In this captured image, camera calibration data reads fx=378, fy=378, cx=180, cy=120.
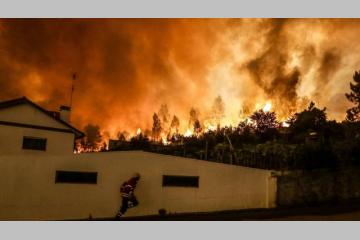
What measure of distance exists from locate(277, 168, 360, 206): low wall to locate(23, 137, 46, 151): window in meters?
13.1

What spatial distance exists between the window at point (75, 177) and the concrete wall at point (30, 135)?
250 cm

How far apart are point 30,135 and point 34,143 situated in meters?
0.49

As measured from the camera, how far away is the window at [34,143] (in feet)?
65.9

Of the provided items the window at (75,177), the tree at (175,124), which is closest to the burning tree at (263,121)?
the tree at (175,124)

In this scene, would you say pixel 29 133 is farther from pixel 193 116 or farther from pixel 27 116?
pixel 193 116

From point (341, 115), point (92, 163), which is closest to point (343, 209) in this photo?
point (92, 163)

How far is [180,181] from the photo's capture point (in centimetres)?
1873

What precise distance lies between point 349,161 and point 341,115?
16.0 metres

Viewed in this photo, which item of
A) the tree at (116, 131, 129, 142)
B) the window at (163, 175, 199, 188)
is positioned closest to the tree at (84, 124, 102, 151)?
the tree at (116, 131, 129, 142)

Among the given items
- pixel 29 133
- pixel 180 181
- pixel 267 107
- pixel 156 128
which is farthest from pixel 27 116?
pixel 267 107

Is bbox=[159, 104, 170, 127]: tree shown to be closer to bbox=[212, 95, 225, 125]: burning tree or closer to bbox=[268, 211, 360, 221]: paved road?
bbox=[212, 95, 225, 125]: burning tree

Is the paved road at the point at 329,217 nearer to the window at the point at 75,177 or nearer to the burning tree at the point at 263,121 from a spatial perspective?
the window at the point at 75,177

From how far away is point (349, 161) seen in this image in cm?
2141

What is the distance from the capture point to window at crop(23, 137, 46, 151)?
2008cm
